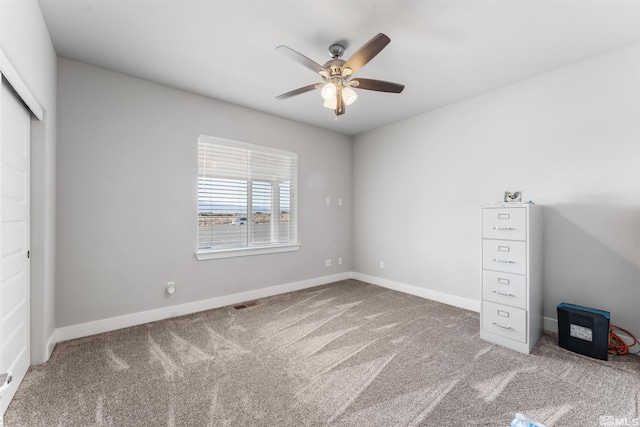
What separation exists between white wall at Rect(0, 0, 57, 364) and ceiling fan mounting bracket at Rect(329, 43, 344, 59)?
81.5 inches

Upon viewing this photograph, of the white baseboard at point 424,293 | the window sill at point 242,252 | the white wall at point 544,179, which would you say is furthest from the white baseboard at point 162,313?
the white wall at point 544,179

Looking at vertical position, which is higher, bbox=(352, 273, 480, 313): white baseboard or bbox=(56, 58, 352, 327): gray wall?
bbox=(56, 58, 352, 327): gray wall

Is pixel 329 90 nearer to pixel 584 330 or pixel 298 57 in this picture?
pixel 298 57

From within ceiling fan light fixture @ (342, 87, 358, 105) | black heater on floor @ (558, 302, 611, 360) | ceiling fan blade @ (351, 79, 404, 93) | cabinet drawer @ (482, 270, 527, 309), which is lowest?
black heater on floor @ (558, 302, 611, 360)

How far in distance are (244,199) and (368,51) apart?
8.37ft

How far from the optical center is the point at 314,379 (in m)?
2.04

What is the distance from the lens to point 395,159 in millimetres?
4418

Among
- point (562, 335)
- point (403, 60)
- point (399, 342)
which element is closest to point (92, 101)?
point (403, 60)

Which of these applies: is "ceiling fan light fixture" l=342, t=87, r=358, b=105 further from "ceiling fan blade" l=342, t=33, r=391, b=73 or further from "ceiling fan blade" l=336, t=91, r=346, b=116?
"ceiling fan blade" l=342, t=33, r=391, b=73

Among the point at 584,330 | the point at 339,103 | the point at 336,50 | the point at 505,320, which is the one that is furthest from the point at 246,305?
the point at 584,330

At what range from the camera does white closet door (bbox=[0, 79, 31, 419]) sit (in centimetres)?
164

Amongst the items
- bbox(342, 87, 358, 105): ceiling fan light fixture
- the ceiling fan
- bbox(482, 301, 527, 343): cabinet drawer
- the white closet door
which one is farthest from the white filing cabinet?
the white closet door

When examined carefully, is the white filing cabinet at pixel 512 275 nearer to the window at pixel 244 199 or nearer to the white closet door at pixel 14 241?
the window at pixel 244 199

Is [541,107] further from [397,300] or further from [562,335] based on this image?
[397,300]
